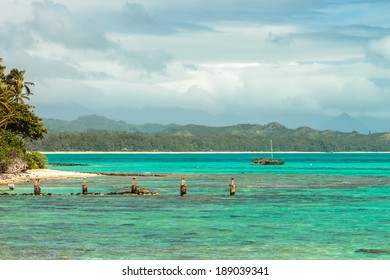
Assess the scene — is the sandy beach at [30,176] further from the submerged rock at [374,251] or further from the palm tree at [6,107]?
the submerged rock at [374,251]

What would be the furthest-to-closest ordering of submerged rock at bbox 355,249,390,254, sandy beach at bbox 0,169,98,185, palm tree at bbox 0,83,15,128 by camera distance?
1. palm tree at bbox 0,83,15,128
2. sandy beach at bbox 0,169,98,185
3. submerged rock at bbox 355,249,390,254

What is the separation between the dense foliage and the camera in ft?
359

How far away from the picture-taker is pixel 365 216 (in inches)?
2359

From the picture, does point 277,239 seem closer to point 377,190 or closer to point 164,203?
point 164,203

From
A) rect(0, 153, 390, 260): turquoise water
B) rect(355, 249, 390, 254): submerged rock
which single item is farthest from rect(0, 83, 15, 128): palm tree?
rect(355, 249, 390, 254): submerged rock

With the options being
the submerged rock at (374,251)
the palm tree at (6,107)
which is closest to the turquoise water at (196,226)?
the submerged rock at (374,251)

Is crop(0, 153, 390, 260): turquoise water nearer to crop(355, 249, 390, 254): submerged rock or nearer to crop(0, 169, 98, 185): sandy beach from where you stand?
crop(355, 249, 390, 254): submerged rock

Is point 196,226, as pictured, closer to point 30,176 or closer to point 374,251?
point 374,251

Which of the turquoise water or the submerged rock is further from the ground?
the turquoise water

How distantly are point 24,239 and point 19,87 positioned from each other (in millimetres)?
77295

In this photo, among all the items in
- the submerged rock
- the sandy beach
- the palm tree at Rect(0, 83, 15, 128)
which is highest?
the palm tree at Rect(0, 83, 15, 128)

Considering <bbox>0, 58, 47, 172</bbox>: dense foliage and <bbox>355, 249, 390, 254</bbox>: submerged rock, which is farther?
<bbox>0, 58, 47, 172</bbox>: dense foliage

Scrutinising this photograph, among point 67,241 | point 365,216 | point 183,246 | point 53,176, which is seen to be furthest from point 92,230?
point 53,176

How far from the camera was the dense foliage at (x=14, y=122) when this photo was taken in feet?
359
